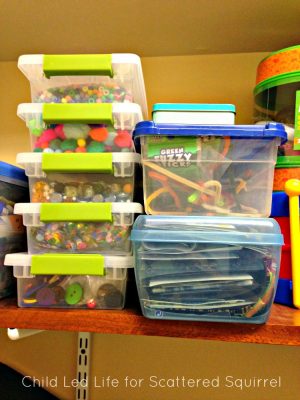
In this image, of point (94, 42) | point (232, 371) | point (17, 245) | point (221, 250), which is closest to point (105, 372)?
point (232, 371)

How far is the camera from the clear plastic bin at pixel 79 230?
595 mm

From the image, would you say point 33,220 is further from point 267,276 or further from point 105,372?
point 105,372

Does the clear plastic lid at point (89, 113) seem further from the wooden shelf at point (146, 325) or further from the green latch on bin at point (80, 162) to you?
the wooden shelf at point (146, 325)

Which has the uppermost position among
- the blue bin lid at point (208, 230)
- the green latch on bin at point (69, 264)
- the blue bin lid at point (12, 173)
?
the blue bin lid at point (12, 173)

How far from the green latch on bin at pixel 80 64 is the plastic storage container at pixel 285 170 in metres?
0.36

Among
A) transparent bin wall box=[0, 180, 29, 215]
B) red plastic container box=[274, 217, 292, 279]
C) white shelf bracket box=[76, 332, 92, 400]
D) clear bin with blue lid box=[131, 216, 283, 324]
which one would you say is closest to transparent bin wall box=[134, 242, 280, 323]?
clear bin with blue lid box=[131, 216, 283, 324]

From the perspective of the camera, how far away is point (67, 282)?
0.61 metres

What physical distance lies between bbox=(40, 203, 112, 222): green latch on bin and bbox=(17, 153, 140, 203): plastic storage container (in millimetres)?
21

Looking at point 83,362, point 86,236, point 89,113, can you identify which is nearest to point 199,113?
point 89,113

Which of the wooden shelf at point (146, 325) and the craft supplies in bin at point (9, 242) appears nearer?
the wooden shelf at point (146, 325)

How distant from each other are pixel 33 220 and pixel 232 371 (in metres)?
0.62

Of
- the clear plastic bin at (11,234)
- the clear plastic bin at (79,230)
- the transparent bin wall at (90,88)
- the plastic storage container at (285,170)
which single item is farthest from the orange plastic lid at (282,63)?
the clear plastic bin at (11,234)

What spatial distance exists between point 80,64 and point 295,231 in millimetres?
469

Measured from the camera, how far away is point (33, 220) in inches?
24.1
